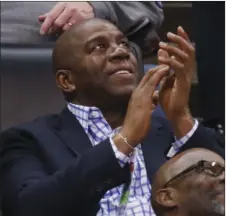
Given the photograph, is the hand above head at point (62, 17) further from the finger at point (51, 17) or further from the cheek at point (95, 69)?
the cheek at point (95, 69)

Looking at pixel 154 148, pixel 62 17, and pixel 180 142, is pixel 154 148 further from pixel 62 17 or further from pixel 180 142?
pixel 62 17

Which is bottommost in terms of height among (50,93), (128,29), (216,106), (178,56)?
(216,106)

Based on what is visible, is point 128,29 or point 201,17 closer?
point 128,29

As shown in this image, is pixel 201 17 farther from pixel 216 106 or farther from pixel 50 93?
pixel 50 93

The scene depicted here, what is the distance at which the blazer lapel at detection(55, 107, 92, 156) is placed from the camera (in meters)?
2.35

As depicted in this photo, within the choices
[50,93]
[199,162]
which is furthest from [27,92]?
[199,162]

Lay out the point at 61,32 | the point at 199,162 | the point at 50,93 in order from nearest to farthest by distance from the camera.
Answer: the point at 199,162, the point at 61,32, the point at 50,93

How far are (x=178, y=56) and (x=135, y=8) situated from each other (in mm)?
699

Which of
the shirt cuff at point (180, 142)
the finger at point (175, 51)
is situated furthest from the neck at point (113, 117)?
the finger at point (175, 51)

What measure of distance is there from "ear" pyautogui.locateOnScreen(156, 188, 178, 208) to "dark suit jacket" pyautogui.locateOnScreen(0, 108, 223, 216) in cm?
12

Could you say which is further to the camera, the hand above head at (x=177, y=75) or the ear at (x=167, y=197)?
the hand above head at (x=177, y=75)

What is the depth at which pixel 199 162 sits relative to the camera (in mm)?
2051

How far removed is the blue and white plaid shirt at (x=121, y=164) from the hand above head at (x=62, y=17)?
0.34 meters

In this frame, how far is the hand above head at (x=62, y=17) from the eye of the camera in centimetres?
268
